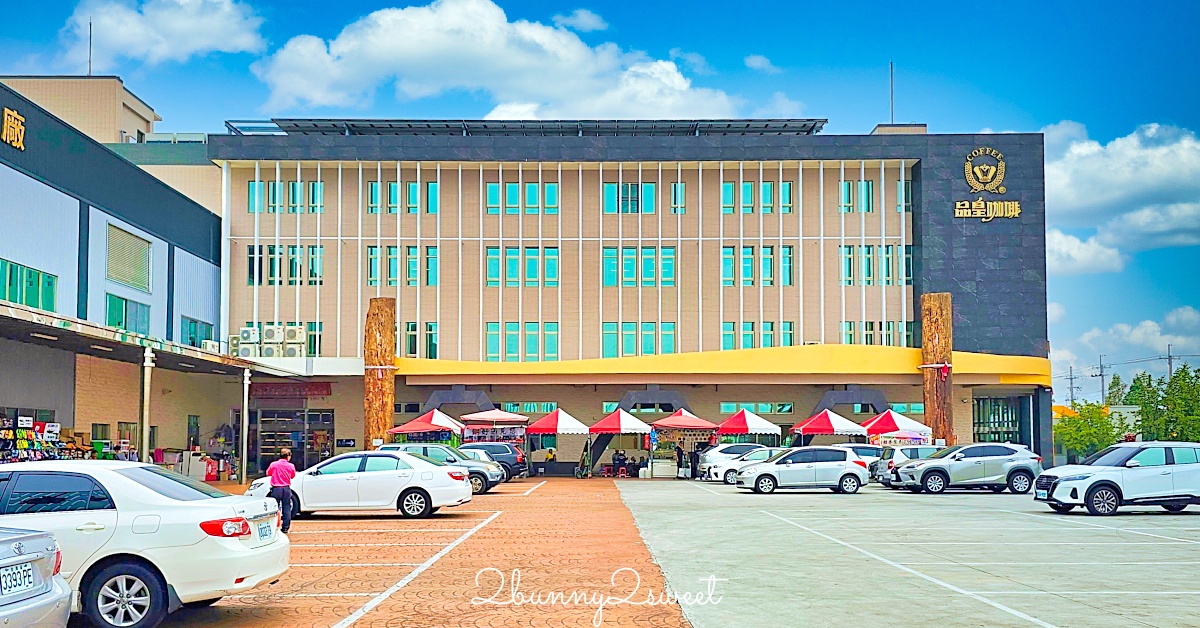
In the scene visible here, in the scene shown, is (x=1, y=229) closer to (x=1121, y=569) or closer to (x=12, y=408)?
(x=12, y=408)

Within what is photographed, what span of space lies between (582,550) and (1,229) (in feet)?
74.7

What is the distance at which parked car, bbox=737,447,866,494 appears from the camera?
3419 centimetres

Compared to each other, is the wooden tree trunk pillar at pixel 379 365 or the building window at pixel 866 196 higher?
the building window at pixel 866 196

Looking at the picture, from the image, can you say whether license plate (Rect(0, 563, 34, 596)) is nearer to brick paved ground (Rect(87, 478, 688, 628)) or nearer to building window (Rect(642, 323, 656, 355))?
brick paved ground (Rect(87, 478, 688, 628))

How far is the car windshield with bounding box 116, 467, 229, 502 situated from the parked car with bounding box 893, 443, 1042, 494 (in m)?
25.7

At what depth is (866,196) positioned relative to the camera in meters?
56.1

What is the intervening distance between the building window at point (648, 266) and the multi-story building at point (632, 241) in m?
0.06

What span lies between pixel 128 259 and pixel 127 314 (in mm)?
1866

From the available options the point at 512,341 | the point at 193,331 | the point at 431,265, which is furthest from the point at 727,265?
the point at 193,331

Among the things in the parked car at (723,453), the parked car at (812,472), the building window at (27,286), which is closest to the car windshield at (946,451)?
the parked car at (812,472)

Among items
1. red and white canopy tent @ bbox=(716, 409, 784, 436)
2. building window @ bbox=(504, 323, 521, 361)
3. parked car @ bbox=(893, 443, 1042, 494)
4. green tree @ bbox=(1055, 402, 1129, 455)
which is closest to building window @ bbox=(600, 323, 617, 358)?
building window @ bbox=(504, 323, 521, 361)

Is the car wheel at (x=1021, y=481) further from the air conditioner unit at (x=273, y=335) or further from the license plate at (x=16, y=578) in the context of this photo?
the air conditioner unit at (x=273, y=335)

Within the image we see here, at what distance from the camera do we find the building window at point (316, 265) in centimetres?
5500

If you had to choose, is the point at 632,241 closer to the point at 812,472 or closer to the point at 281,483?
the point at 812,472
